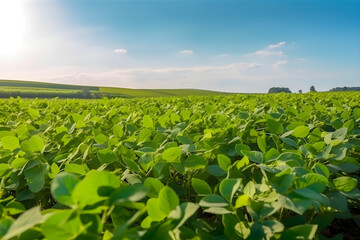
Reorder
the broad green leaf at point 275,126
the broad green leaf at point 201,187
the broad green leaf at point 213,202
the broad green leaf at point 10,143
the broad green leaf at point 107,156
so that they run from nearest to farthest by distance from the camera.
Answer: the broad green leaf at point 213,202
the broad green leaf at point 201,187
the broad green leaf at point 107,156
the broad green leaf at point 10,143
the broad green leaf at point 275,126

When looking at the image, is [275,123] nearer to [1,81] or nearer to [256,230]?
[256,230]

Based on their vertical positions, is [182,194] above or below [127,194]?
below

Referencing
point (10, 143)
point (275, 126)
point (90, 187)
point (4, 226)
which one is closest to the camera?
point (90, 187)

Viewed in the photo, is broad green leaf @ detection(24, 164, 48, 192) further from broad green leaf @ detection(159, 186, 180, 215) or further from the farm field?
broad green leaf @ detection(159, 186, 180, 215)

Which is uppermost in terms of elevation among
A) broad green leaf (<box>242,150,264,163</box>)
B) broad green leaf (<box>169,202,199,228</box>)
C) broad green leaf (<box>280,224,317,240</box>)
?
broad green leaf (<box>242,150,264,163</box>)

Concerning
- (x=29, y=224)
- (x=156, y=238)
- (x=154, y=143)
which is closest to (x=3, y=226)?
(x=29, y=224)

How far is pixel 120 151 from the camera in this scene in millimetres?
1532

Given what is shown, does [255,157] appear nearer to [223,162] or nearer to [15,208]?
[223,162]

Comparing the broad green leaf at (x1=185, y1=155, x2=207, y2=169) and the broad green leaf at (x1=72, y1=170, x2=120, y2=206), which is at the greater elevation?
the broad green leaf at (x1=72, y1=170, x2=120, y2=206)

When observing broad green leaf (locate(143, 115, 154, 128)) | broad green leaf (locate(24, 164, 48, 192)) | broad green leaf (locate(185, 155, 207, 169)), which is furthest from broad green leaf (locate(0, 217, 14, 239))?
broad green leaf (locate(143, 115, 154, 128))

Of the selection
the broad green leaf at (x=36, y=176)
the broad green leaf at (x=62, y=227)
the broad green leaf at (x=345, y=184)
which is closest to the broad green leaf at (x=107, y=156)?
the broad green leaf at (x=36, y=176)

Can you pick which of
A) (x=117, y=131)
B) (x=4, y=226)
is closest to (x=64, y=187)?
(x=4, y=226)

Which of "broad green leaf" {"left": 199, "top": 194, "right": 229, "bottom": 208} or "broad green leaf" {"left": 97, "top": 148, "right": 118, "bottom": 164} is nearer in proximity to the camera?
"broad green leaf" {"left": 199, "top": 194, "right": 229, "bottom": 208}

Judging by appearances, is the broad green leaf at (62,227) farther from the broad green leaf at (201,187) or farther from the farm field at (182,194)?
the broad green leaf at (201,187)
